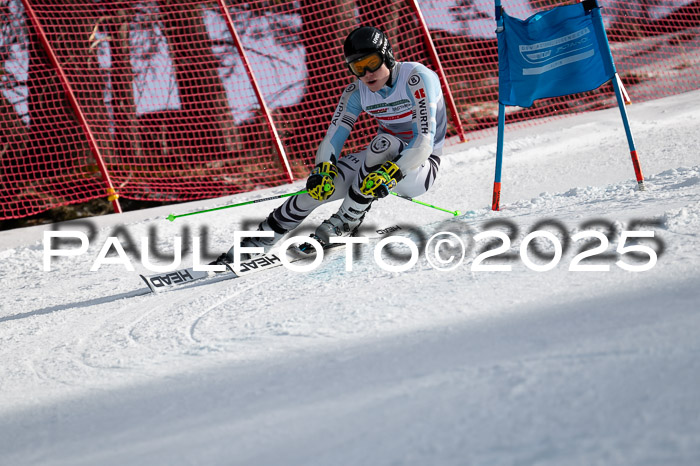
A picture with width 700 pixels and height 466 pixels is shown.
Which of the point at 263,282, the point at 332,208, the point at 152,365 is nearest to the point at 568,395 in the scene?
the point at 152,365

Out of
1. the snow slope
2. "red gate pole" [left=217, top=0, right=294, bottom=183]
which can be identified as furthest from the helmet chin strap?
"red gate pole" [left=217, top=0, right=294, bottom=183]

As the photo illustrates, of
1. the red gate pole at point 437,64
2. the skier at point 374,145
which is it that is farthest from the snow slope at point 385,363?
the red gate pole at point 437,64

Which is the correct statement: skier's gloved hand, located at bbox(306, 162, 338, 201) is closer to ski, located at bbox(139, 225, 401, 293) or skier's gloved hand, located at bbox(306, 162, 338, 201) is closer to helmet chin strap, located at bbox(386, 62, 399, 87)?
ski, located at bbox(139, 225, 401, 293)

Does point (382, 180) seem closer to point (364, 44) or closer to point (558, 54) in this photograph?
point (364, 44)

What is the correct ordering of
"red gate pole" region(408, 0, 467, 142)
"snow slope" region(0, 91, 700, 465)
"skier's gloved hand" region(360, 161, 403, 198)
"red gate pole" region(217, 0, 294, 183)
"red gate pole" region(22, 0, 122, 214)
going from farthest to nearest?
"red gate pole" region(408, 0, 467, 142), "red gate pole" region(217, 0, 294, 183), "red gate pole" region(22, 0, 122, 214), "skier's gloved hand" region(360, 161, 403, 198), "snow slope" region(0, 91, 700, 465)

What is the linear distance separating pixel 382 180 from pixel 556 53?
154 cm

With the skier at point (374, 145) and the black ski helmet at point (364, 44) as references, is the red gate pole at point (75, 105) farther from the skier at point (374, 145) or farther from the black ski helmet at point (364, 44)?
the black ski helmet at point (364, 44)

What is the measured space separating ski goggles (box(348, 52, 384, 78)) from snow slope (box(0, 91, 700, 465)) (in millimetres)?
1026

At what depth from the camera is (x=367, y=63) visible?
3529mm

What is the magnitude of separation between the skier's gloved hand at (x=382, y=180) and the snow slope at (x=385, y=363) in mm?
366

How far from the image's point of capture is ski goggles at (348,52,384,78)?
138 inches

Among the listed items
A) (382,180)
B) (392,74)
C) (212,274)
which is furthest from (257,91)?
(382,180)

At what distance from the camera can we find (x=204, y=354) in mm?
2238

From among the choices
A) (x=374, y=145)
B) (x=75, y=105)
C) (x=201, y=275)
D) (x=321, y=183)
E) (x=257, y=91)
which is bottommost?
(x=201, y=275)
